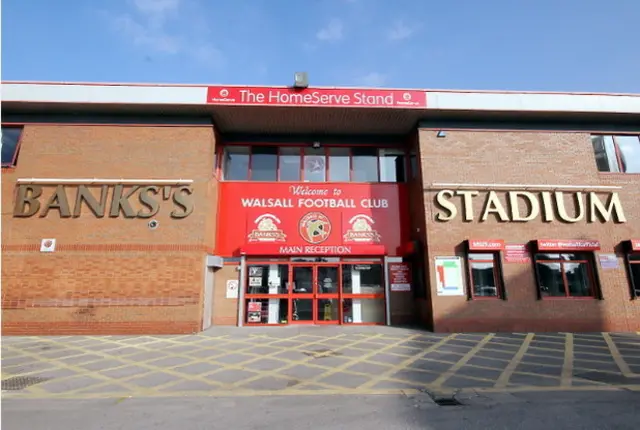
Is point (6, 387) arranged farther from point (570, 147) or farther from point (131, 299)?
point (570, 147)

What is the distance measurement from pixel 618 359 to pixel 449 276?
15.4 ft

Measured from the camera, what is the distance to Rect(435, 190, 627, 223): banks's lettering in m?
11.8

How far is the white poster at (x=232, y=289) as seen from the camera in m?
12.5

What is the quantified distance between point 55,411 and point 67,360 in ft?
11.7

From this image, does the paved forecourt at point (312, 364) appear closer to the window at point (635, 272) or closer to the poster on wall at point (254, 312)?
the poster on wall at point (254, 312)

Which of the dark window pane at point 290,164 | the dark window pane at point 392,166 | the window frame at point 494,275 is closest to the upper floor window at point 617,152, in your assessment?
the window frame at point 494,275

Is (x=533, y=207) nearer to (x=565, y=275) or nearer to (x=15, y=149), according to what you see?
(x=565, y=275)

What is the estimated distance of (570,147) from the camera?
1252 cm

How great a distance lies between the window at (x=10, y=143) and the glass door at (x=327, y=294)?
12026 mm

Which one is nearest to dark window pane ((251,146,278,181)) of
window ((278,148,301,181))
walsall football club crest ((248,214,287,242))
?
window ((278,148,301,181))

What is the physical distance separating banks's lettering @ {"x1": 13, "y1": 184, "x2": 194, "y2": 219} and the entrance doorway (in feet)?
12.1

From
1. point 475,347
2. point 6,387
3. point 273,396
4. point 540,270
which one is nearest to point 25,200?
point 6,387

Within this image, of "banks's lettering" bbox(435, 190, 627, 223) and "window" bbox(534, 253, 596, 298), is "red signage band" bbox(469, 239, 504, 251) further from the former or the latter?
"window" bbox(534, 253, 596, 298)

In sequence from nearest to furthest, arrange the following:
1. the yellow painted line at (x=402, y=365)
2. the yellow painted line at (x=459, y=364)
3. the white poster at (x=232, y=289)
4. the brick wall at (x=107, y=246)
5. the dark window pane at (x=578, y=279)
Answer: the yellow painted line at (x=402, y=365) < the yellow painted line at (x=459, y=364) < the brick wall at (x=107, y=246) < the dark window pane at (x=578, y=279) < the white poster at (x=232, y=289)
